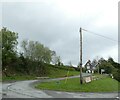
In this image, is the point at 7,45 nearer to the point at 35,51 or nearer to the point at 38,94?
the point at 35,51

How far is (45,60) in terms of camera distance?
78.2 meters

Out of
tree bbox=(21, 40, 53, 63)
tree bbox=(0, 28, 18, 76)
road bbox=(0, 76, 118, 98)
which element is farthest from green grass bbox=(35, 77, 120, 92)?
tree bbox=(21, 40, 53, 63)

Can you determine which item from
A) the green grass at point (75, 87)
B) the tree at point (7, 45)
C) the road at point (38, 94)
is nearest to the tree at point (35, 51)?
the tree at point (7, 45)

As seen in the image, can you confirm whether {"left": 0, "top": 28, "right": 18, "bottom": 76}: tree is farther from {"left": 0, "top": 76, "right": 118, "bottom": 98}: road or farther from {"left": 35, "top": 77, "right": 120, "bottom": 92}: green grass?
{"left": 0, "top": 76, "right": 118, "bottom": 98}: road

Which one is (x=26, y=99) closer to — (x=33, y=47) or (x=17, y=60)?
(x=17, y=60)

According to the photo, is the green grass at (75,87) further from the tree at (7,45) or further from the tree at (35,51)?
the tree at (35,51)

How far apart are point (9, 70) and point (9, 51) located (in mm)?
4098

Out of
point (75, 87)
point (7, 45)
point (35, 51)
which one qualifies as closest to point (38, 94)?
point (75, 87)

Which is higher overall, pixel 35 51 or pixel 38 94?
pixel 35 51

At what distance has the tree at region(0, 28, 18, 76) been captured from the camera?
63.3 meters

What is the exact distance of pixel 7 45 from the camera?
63781mm

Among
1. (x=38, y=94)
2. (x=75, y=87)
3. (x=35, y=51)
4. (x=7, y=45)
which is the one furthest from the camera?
(x=35, y=51)

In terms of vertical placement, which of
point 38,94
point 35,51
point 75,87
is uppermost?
point 35,51

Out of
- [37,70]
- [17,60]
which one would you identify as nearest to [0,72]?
[17,60]
